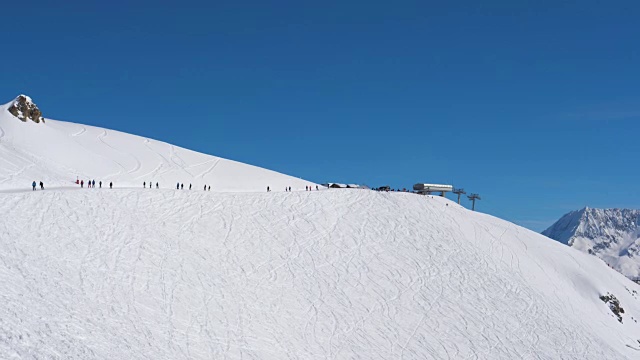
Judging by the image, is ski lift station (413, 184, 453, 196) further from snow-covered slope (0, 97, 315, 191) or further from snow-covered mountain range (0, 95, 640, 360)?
snow-covered slope (0, 97, 315, 191)

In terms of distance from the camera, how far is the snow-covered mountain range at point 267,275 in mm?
27469

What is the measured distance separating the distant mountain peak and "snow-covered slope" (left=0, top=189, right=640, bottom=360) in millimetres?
23173

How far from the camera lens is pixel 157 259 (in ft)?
116

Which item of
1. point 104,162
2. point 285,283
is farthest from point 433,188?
point 104,162

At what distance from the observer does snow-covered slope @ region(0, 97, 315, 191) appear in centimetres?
5031

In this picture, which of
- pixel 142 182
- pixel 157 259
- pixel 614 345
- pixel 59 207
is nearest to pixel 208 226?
pixel 157 259

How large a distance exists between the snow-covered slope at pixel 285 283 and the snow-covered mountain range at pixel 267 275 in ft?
0.43

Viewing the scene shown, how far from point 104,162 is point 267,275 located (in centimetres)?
2853

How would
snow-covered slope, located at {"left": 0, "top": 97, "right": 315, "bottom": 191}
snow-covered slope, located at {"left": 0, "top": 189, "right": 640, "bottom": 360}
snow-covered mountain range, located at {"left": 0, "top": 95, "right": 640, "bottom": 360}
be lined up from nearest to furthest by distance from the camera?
snow-covered slope, located at {"left": 0, "top": 189, "right": 640, "bottom": 360} < snow-covered mountain range, located at {"left": 0, "top": 95, "right": 640, "bottom": 360} < snow-covered slope, located at {"left": 0, "top": 97, "right": 315, "bottom": 191}

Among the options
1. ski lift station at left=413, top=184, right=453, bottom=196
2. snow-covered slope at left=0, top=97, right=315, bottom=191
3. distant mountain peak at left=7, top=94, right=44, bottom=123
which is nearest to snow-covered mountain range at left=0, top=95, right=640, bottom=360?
snow-covered slope at left=0, top=97, right=315, bottom=191

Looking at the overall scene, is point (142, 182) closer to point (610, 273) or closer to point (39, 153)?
point (39, 153)

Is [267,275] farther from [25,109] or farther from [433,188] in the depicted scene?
[25,109]

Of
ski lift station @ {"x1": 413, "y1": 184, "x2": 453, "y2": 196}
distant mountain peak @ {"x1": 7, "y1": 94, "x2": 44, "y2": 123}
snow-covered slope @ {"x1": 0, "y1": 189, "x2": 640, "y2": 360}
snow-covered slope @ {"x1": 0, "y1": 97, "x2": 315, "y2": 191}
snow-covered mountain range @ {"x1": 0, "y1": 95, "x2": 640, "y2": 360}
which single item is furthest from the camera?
ski lift station @ {"x1": 413, "y1": 184, "x2": 453, "y2": 196}

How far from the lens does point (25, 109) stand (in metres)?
60.2
